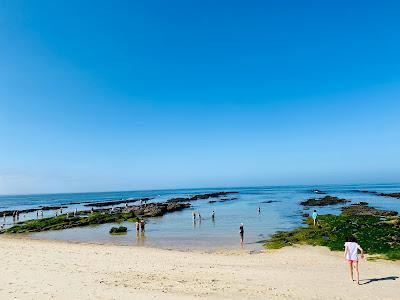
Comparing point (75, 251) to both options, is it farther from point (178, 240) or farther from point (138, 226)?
point (138, 226)

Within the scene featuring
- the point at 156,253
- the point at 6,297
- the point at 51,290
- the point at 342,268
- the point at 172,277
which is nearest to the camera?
the point at 6,297

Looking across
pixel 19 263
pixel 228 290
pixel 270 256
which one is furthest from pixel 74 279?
pixel 270 256

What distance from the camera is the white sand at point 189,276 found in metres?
13.4

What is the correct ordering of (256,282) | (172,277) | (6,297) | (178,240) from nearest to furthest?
1. (6,297)
2. (256,282)
3. (172,277)
4. (178,240)

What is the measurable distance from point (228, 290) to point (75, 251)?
50.4ft

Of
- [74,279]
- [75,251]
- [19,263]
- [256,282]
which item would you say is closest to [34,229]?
[75,251]

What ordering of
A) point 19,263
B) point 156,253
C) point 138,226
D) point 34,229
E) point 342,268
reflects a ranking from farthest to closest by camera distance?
point 34,229 → point 138,226 → point 156,253 → point 19,263 → point 342,268

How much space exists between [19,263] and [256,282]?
45.4 ft

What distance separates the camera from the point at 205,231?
37.8 meters

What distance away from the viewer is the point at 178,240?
105 feet

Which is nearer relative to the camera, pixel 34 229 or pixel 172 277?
pixel 172 277

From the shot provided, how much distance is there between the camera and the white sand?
13.4 meters

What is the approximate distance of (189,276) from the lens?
16.6m

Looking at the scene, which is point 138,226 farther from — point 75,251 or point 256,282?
point 256,282
